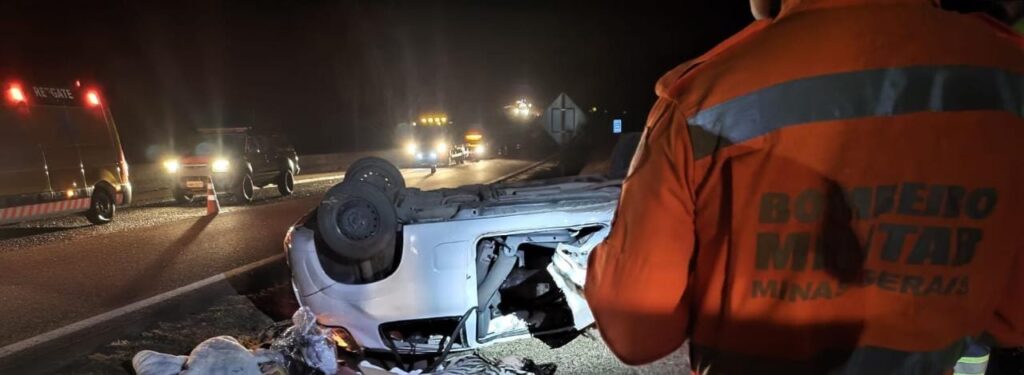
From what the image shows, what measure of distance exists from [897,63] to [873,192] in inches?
8.9

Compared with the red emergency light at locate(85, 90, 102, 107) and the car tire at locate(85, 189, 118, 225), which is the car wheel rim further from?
the red emergency light at locate(85, 90, 102, 107)

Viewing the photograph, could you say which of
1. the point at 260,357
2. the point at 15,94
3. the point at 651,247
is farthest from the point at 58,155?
the point at 651,247

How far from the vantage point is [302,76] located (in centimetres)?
4631

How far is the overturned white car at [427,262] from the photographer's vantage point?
3.81 metres

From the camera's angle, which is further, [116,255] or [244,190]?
[244,190]

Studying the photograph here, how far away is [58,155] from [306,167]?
52.1 ft

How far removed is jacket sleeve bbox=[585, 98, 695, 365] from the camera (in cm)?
113

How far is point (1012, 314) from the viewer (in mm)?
1279

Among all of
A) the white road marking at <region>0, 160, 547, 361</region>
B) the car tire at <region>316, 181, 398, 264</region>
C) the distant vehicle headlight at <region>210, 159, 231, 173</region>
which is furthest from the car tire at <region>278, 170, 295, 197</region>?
the car tire at <region>316, 181, 398, 264</region>

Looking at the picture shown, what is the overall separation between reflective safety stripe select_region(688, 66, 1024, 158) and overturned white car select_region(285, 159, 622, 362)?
8.59ft

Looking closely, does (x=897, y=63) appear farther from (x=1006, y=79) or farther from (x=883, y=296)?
(x=883, y=296)

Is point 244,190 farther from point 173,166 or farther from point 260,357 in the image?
point 260,357

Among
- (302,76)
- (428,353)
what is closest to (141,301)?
(428,353)

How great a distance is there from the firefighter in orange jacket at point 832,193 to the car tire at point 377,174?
3.40 metres
